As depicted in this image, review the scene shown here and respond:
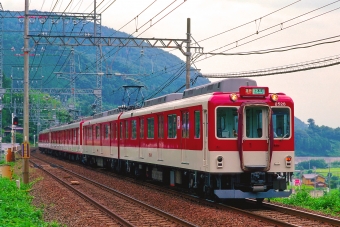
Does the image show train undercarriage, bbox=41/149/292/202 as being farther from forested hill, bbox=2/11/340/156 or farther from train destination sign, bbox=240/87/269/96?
forested hill, bbox=2/11/340/156

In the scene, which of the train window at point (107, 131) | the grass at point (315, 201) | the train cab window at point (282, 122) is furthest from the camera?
the train window at point (107, 131)

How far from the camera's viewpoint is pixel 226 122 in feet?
55.7

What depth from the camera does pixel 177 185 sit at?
22.9m

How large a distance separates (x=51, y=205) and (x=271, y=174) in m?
6.00

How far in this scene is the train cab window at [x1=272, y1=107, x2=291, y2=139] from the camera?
681 inches

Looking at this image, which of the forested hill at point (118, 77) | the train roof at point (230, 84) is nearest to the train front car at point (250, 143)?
the train roof at point (230, 84)

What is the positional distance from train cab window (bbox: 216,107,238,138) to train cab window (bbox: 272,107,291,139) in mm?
1129

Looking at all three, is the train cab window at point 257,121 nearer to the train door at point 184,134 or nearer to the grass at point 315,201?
the grass at point 315,201

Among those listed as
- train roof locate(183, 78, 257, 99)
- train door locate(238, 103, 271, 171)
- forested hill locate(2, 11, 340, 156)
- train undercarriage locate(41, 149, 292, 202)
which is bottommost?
train undercarriage locate(41, 149, 292, 202)

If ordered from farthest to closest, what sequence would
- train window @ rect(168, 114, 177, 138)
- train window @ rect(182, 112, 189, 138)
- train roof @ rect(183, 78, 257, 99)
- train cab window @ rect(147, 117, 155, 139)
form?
train cab window @ rect(147, 117, 155, 139) < train window @ rect(168, 114, 177, 138) < train window @ rect(182, 112, 189, 138) < train roof @ rect(183, 78, 257, 99)

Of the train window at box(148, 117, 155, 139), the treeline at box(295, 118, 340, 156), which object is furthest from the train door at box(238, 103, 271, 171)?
the treeline at box(295, 118, 340, 156)

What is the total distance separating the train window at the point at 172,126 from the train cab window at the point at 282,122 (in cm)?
400

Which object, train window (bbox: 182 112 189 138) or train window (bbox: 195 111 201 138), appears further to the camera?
train window (bbox: 182 112 189 138)

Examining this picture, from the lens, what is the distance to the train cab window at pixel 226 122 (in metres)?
16.9
